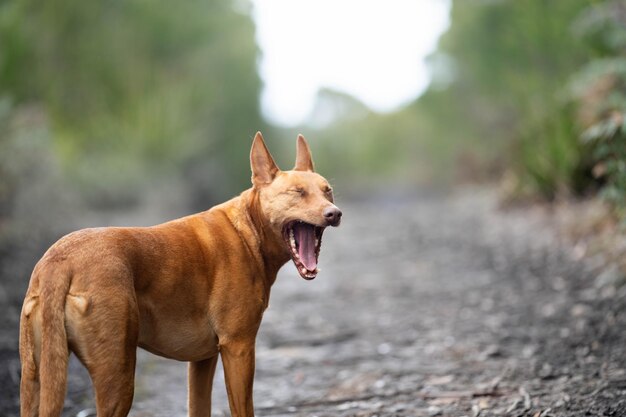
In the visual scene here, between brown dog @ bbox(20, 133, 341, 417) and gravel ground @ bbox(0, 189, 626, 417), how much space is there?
1.20 m

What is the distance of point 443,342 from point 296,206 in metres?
2.86

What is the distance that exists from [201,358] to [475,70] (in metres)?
22.9

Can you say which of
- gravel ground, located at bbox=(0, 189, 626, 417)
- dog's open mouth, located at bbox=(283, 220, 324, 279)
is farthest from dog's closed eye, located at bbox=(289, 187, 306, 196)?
gravel ground, located at bbox=(0, 189, 626, 417)

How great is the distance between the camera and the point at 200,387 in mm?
3881

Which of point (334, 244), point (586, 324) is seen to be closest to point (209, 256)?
point (586, 324)

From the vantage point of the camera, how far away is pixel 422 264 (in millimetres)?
10094

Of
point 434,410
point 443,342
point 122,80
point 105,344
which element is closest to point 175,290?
point 105,344

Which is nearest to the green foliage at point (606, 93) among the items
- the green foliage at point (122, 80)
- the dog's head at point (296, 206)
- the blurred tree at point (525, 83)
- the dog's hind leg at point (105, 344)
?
the blurred tree at point (525, 83)

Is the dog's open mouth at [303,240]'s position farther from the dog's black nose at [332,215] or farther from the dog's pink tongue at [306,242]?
the dog's black nose at [332,215]

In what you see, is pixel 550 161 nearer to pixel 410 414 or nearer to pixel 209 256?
pixel 410 414

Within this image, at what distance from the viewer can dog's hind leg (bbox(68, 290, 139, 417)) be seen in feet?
10.0

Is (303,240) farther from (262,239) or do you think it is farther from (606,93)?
(606,93)

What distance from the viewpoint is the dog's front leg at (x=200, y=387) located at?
3871 millimetres

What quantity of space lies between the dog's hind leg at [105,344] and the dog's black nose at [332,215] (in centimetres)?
103
